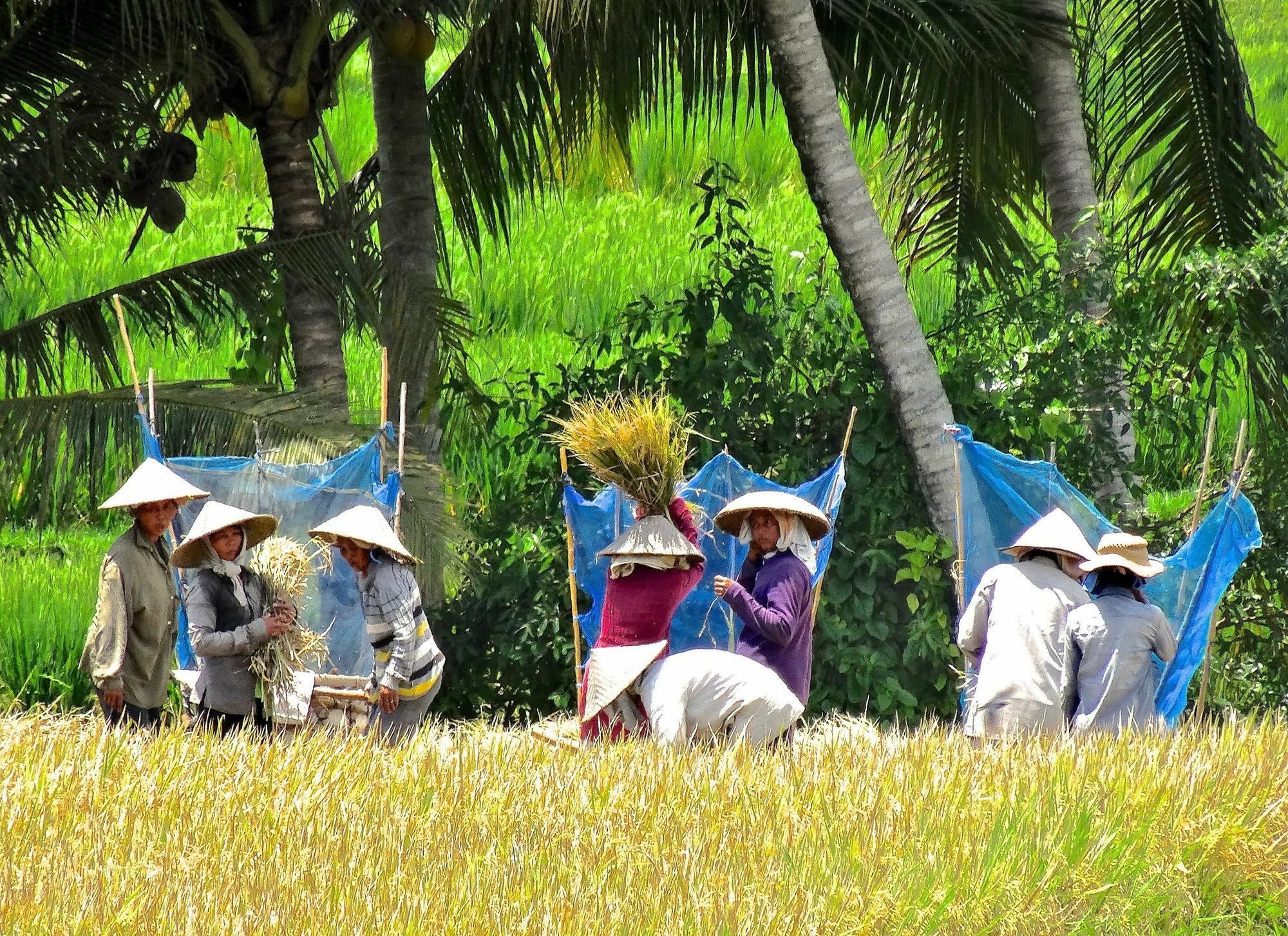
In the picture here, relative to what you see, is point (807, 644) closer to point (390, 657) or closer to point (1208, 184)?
point (390, 657)

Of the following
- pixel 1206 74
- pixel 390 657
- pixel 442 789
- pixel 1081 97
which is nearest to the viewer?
pixel 442 789

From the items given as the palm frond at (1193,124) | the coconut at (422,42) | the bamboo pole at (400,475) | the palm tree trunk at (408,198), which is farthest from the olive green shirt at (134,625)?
the palm frond at (1193,124)

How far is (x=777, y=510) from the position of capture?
5773 millimetres

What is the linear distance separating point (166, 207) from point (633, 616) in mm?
3730

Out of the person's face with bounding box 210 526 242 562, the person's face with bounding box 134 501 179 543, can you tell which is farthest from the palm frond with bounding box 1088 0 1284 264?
the person's face with bounding box 134 501 179 543

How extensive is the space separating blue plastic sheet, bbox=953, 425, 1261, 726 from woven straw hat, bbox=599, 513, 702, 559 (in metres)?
1.50

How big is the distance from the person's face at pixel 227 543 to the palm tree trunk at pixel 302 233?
2.13 metres

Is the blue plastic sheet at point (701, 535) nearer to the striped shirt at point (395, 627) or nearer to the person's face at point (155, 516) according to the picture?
the striped shirt at point (395, 627)

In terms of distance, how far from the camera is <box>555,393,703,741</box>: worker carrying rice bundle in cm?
550

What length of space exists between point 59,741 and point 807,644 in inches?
94.9

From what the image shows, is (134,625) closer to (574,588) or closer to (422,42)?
(574,588)

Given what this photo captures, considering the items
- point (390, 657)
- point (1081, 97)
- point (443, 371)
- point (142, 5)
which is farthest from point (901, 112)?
point (390, 657)

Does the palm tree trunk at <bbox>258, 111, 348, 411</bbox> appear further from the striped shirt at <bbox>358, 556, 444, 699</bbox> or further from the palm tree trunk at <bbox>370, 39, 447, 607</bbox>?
the striped shirt at <bbox>358, 556, 444, 699</bbox>

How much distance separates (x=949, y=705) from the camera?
7613 mm
